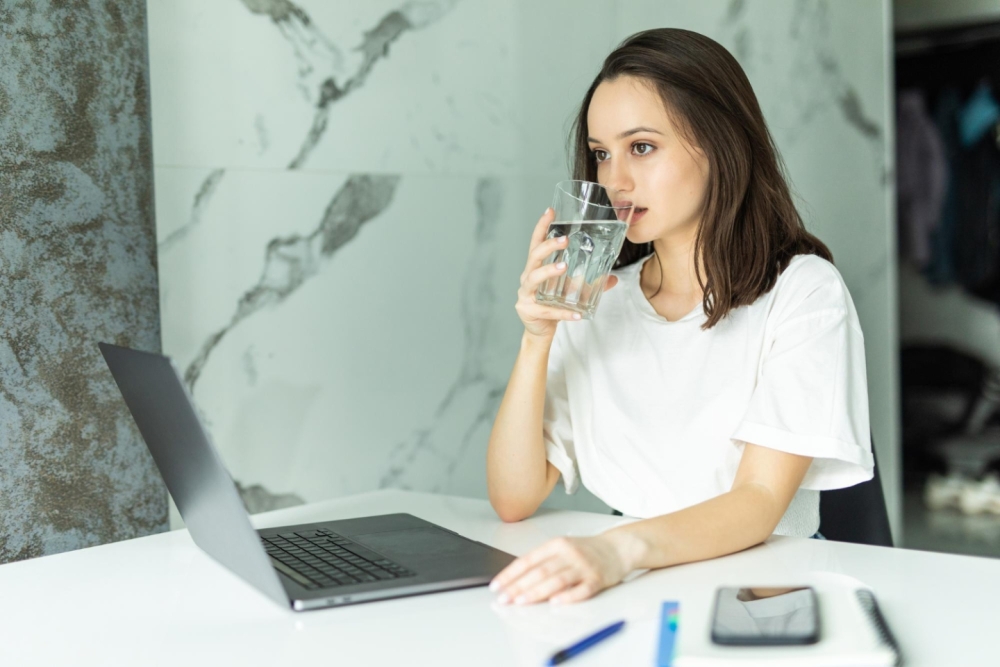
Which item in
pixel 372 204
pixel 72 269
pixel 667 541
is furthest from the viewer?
pixel 372 204

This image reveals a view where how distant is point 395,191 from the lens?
210 centimetres

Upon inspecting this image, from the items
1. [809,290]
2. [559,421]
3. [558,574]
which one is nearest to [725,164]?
[809,290]

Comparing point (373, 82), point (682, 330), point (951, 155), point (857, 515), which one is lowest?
point (857, 515)

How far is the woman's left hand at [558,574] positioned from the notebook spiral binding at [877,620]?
0.21 metres

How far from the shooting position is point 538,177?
243cm

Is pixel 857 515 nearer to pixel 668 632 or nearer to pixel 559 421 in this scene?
pixel 559 421

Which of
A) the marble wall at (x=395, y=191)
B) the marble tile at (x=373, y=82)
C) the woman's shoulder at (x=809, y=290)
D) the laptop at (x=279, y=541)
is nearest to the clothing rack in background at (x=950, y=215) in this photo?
the marble wall at (x=395, y=191)

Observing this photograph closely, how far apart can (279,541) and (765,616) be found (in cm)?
53

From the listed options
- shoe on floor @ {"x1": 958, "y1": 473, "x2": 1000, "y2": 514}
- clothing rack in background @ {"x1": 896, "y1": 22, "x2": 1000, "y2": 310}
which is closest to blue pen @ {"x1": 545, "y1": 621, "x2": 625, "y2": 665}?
shoe on floor @ {"x1": 958, "y1": 473, "x2": 1000, "y2": 514}

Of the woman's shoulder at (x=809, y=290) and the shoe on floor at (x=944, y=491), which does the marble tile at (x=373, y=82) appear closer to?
the woman's shoulder at (x=809, y=290)

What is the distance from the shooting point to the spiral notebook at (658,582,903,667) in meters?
0.63

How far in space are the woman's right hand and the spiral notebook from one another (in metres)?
0.53

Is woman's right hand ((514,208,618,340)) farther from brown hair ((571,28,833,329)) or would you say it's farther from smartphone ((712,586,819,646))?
smartphone ((712,586,819,646))

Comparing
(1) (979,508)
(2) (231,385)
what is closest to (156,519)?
(2) (231,385)
